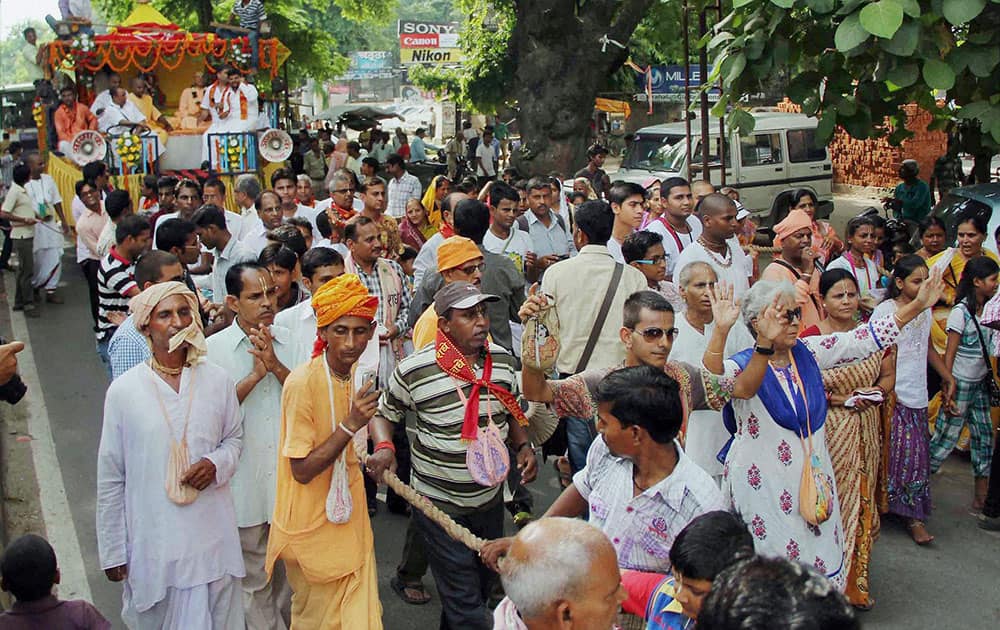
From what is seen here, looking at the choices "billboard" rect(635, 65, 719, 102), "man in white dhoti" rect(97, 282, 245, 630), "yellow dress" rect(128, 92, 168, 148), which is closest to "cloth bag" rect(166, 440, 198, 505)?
"man in white dhoti" rect(97, 282, 245, 630)

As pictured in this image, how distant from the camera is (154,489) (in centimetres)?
409

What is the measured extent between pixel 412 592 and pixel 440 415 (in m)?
1.54

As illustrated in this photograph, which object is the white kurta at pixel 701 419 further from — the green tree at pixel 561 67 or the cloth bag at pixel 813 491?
the green tree at pixel 561 67

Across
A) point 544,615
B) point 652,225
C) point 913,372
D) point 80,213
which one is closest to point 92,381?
point 80,213

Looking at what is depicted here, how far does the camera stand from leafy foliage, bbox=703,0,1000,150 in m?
5.88

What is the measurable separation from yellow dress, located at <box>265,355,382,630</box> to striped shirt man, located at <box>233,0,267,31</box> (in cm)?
1438

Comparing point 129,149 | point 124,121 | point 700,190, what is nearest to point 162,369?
point 700,190

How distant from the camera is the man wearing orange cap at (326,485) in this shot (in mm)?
4195

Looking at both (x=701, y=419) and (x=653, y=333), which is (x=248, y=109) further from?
(x=653, y=333)

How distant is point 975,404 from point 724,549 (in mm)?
4733

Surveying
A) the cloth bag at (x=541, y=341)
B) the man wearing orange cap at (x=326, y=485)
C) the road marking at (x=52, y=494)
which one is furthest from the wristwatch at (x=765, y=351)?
the road marking at (x=52, y=494)

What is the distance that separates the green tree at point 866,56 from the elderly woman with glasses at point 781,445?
2196 mm

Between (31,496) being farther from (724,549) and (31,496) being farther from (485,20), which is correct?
(485,20)

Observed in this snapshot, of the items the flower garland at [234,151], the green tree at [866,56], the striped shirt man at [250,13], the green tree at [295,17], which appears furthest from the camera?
the green tree at [295,17]
